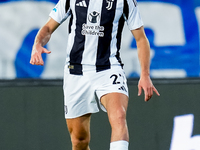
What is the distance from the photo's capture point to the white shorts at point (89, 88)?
12.4ft

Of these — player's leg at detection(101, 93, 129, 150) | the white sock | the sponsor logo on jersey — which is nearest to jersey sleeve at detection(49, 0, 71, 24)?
the sponsor logo on jersey

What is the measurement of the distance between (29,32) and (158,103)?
1861mm

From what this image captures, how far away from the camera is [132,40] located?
5.33 m

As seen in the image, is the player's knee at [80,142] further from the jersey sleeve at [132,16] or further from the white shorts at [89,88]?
the jersey sleeve at [132,16]

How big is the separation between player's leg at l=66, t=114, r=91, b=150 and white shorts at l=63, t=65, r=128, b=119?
7 centimetres

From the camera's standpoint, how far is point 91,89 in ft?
12.9

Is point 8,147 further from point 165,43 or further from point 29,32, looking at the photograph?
point 165,43

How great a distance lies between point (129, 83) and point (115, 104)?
1.76 meters

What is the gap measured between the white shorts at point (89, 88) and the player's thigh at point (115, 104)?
4 centimetres

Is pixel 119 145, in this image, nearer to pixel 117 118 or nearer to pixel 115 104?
pixel 117 118

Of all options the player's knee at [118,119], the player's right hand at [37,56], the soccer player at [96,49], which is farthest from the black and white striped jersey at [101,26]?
the player's knee at [118,119]

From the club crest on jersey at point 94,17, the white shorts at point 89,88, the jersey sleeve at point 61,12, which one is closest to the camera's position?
the white shorts at point 89,88

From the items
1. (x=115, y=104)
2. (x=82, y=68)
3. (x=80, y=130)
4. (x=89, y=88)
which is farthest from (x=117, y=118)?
(x=80, y=130)

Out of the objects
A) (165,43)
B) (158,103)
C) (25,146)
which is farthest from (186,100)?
(25,146)
